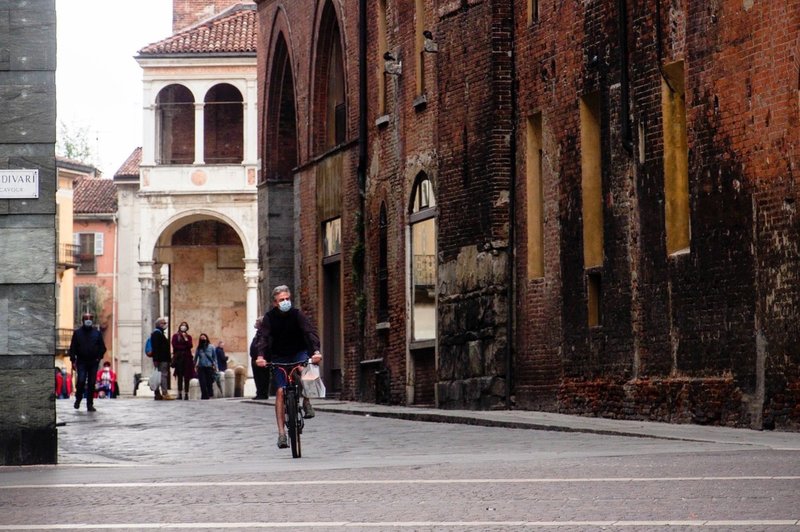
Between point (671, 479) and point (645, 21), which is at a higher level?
point (645, 21)

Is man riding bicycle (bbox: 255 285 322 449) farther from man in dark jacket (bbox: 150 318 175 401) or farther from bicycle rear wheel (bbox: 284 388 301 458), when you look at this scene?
man in dark jacket (bbox: 150 318 175 401)

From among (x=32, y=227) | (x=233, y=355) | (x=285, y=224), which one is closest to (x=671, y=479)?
(x=32, y=227)

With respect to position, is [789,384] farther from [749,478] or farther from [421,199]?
[421,199]

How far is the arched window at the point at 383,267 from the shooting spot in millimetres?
33625

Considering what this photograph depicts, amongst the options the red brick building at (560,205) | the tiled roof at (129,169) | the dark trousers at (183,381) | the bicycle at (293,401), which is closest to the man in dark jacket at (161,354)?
the dark trousers at (183,381)

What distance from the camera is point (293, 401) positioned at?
17.6m

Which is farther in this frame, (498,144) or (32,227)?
(498,144)

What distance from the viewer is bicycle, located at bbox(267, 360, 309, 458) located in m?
17.4

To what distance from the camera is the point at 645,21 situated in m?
22.7

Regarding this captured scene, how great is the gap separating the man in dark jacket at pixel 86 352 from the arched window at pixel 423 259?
5534 millimetres

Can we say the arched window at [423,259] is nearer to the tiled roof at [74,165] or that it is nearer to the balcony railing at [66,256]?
the tiled roof at [74,165]

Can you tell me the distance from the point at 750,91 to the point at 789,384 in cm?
338

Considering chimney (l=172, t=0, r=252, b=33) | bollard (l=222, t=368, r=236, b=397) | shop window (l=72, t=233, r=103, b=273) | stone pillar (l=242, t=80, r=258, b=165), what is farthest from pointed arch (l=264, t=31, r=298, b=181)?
shop window (l=72, t=233, r=103, b=273)

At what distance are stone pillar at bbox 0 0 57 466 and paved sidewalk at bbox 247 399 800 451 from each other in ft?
20.6
